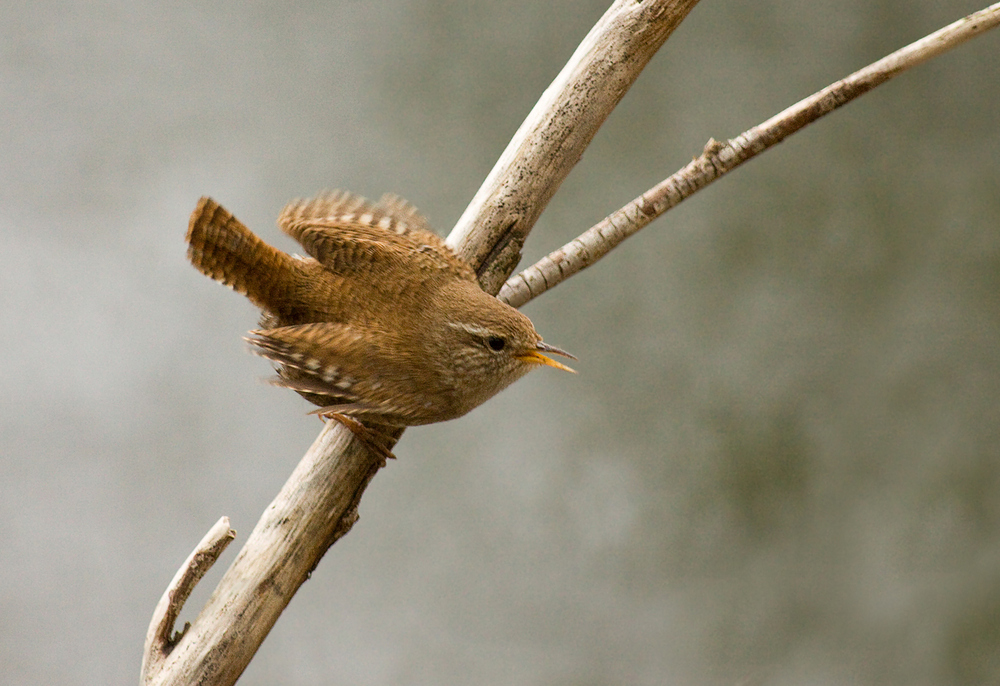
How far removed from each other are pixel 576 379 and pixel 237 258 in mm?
1460

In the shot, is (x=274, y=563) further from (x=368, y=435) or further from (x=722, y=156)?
(x=722, y=156)

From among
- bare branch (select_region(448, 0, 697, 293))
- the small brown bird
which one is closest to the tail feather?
the small brown bird

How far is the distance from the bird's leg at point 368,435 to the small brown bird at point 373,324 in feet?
0.32

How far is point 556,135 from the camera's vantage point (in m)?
1.73

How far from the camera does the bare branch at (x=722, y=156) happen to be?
1.62 meters

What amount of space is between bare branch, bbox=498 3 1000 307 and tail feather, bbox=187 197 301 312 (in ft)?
1.60

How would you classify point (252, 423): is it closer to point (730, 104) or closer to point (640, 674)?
→ point (640, 674)

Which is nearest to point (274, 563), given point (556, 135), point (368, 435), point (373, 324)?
point (368, 435)

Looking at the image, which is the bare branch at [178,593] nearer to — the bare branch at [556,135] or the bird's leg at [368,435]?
the bird's leg at [368,435]

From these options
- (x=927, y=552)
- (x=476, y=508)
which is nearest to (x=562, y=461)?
(x=476, y=508)

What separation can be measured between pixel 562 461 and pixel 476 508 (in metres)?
0.30

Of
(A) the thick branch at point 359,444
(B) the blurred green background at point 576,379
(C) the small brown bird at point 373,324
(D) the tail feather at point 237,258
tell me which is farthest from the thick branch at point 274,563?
(B) the blurred green background at point 576,379

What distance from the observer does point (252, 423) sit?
246 cm

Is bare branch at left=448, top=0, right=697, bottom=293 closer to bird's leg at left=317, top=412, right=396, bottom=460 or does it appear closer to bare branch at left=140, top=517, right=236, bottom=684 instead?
bird's leg at left=317, top=412, right=396, bottom=460
